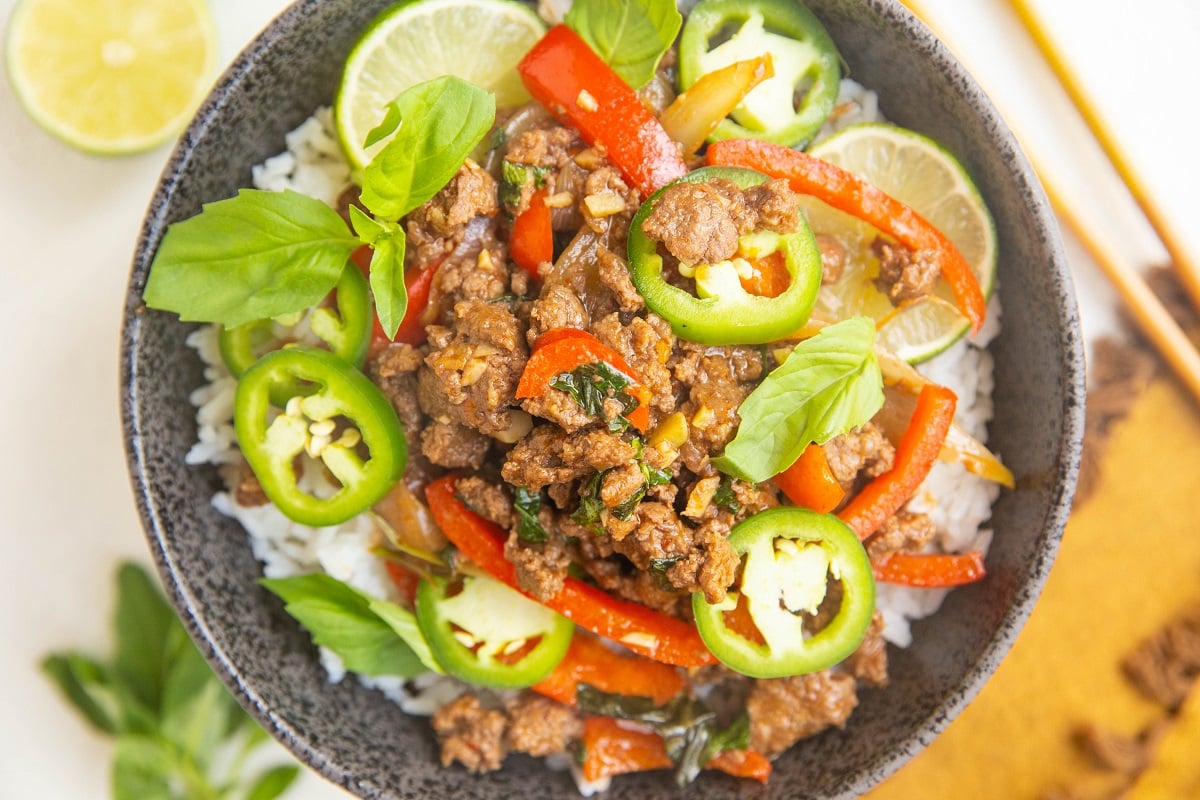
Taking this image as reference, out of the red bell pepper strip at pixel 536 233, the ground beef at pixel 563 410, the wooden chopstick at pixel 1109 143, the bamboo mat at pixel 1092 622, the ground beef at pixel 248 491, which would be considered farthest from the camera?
the bamboo mat at pixel 1092 622

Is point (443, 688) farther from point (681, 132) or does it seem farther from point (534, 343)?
point (681, 132)

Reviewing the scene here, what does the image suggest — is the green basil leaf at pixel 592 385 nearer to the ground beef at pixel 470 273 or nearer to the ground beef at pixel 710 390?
the ground beef at pixel 710 390

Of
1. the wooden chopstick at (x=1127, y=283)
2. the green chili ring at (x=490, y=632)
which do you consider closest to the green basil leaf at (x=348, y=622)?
the green chili ring at (x=490, y=632)

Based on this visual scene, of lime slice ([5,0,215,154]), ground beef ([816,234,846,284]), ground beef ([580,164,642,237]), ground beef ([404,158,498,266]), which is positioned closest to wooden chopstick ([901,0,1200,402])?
ground beef ([816,234,846,284])

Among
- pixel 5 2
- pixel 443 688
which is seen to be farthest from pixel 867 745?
pixel 5 2

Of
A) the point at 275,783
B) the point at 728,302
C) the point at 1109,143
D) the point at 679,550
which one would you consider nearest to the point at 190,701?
the point at 275,783

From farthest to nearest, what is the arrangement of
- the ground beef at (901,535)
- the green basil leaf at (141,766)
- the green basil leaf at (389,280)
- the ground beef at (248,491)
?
the green basil leaf at (141,766) → the ground beef at (248,491) → the ground beef at (901,535) → the green basil leaf at (389,280)
